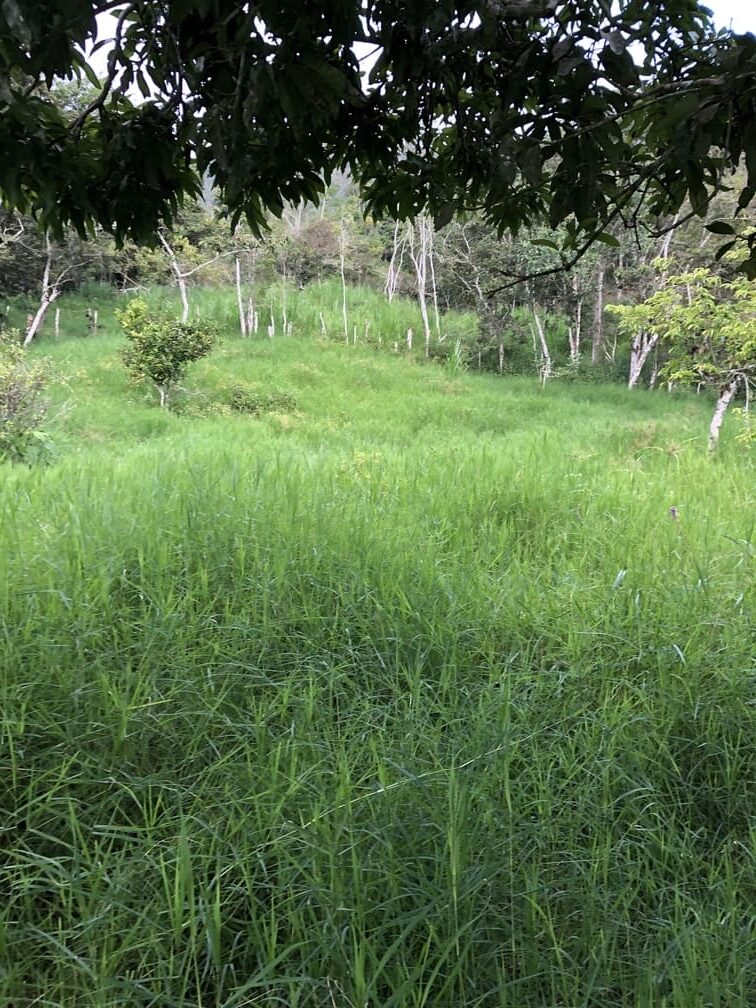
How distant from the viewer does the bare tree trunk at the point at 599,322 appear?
14.9 metres

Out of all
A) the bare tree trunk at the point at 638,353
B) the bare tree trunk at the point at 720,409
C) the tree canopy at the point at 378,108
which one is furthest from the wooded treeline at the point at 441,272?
the tree canopy at the point at 378,108

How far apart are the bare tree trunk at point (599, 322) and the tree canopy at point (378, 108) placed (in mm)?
14424

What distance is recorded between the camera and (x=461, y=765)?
1622 millimetres

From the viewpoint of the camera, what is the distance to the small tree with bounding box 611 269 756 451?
6.34 m

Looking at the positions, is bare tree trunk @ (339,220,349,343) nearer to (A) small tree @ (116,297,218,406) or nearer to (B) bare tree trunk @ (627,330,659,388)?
(A) small tree @ (116,297,218,406)

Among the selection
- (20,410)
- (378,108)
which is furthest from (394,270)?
(378,108)

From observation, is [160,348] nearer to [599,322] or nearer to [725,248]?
[725,248]

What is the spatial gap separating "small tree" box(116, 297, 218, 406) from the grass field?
6615 mm

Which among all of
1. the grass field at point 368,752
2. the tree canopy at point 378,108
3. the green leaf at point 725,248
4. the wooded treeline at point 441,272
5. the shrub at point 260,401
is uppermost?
the wooded treeline at point 441,272

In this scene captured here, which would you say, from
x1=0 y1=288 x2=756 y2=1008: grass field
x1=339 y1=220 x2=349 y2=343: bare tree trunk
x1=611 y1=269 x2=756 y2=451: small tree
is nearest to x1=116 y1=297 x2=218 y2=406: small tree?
x1=611 y1=269 x2=756 y2=451: small tree

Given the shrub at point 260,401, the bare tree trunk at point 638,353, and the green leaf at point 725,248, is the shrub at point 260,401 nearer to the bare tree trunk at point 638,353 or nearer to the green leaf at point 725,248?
the bare tree trunk at point 638,353

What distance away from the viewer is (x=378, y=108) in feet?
5.18

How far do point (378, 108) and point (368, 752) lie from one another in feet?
5.34

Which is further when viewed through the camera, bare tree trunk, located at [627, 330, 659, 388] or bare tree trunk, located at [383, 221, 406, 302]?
bare tree trunk, located at [383, 221, 406, 302]
